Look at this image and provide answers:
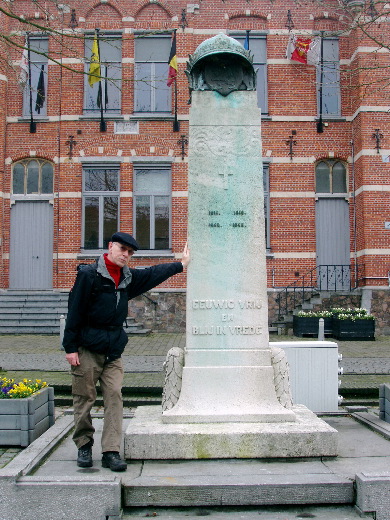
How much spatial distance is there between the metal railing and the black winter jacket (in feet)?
44.8

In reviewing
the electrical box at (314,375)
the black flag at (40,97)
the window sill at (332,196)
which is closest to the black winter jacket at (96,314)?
the electrical box at (314,375)

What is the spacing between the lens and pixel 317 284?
1878 cm

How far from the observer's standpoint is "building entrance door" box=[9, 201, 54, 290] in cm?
1905

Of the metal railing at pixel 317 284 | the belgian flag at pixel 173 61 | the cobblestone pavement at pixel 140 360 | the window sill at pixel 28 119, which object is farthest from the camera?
the window sill at pixel 28 119

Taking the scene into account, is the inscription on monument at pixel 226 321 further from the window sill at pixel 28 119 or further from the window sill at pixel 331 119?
the window sill at pixel 28 119

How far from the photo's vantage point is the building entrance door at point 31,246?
1905 centimetres

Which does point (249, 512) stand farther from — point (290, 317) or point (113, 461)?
point (290, 317)

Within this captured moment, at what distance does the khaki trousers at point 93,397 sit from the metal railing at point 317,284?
1371cm

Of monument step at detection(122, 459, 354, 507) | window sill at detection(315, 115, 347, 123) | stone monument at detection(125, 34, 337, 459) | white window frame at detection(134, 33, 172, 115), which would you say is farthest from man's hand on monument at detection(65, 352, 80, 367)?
window sill at detection(315, 115, 347, 123)

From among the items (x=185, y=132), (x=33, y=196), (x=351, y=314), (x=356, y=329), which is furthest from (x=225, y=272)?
(x=33, y=196)

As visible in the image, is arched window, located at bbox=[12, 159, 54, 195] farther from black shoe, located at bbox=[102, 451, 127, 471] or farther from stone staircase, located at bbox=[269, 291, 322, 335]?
black shoe, located at bbox=[102, 451, 127, 471]

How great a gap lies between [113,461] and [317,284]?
585 inches

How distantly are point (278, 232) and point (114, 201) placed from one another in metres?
5.23

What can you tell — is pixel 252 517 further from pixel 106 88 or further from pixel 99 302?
pixel 106 88
